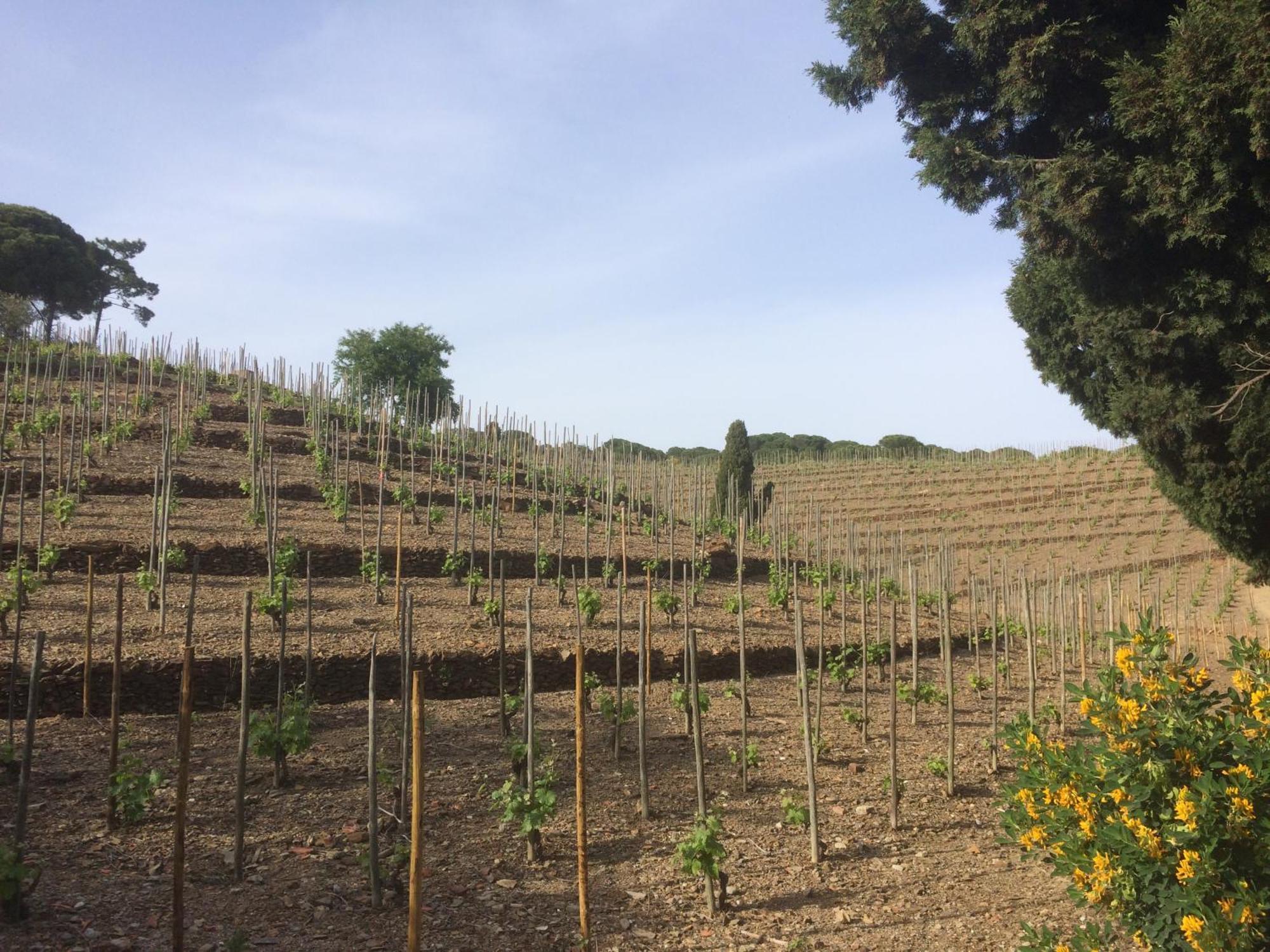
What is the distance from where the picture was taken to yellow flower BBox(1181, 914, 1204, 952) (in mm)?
3271

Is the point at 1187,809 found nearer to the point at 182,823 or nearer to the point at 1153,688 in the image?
the point at 1153,688

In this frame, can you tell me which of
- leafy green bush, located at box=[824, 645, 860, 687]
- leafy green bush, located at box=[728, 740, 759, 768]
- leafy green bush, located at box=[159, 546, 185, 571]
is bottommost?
leafy green bush, located at box=[728, 740, 759, 768]

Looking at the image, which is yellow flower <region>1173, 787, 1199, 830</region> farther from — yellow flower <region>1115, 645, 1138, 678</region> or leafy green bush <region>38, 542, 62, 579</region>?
leafy green bush <region>38, 542, 62, 579</region>

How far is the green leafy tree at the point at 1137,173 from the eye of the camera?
23.5ft

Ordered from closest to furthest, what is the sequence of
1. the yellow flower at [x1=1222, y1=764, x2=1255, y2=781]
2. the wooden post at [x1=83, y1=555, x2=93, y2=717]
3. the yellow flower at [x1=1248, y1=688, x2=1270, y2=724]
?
the yellow flower at [x1=1222, y1=764, x2=1255, y2=781] → the yellow flower at [x1=1248, y1=688, x2=1270, y2=724] → the wooden post at [x1=83, y1=555, x2=93, y2=717]

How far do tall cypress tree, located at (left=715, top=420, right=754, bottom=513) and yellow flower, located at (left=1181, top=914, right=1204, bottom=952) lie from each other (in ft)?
61.9

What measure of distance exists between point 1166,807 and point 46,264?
4162 centimetres

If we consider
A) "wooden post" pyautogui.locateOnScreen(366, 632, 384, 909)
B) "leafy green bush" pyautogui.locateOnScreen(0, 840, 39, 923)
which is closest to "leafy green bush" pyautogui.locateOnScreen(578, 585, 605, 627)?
"wooden post" pyautogui.locateOnScreen(366, 632, 384, 909)

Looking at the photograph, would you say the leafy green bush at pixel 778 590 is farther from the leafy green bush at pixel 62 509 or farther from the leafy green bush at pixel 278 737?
the leafy green bush at pixel 62 509

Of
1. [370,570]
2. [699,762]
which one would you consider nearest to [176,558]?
[370,570]

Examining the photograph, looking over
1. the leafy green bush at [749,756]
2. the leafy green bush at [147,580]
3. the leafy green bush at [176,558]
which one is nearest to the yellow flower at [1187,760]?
the leafy green bush at [749,756]

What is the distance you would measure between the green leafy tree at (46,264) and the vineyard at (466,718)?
66.7ft

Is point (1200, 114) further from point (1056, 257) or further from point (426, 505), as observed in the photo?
point (426, 505)

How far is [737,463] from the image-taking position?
22.5 metres
